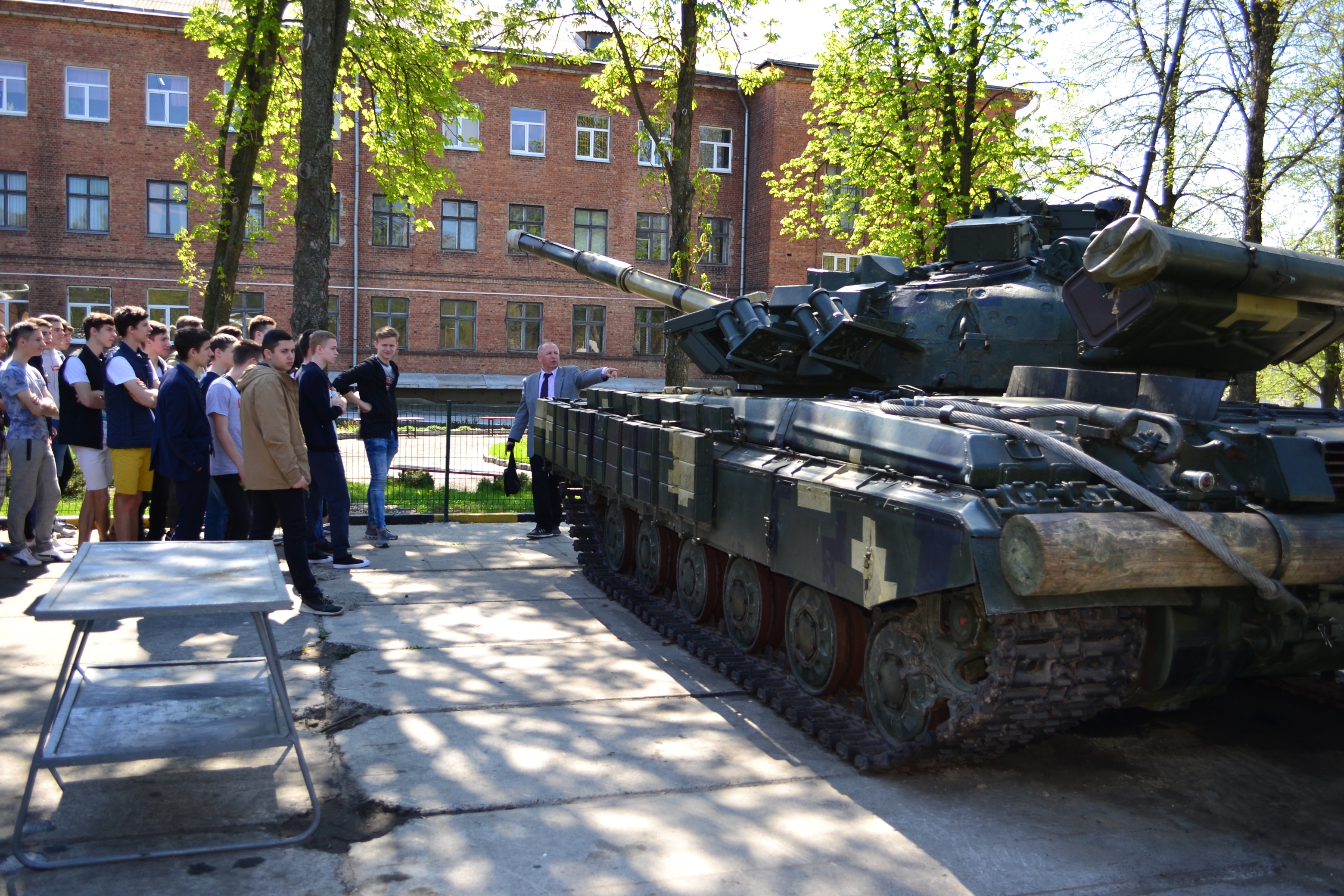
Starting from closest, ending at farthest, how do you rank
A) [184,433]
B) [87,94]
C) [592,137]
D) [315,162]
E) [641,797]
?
1. [641,797]
2. [184,433]
3. [315,162]
4. [87,94]
5. [592,137]

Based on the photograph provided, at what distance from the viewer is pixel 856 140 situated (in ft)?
63.8

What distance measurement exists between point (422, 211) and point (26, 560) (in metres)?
27.1

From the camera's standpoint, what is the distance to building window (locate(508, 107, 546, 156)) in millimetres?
35281

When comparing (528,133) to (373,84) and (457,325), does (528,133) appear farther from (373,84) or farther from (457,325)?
(373,84)

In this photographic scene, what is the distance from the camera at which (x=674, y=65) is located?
16.3 metres

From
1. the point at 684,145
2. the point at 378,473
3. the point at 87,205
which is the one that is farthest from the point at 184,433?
the point at 87,205

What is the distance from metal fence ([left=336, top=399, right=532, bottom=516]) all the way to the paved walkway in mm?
6078

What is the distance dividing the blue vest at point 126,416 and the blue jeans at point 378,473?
2331 mm

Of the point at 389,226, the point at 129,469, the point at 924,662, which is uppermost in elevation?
the point at 389,226

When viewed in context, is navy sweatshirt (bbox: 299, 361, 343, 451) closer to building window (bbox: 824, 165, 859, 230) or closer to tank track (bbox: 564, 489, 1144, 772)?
tank track (bbox: 564, 489, 1144, 772)

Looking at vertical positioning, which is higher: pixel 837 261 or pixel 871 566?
pixel 837 261

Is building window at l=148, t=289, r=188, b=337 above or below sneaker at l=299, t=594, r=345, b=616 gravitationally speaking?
above

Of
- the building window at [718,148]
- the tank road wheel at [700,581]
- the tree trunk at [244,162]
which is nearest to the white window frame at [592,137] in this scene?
the building window at [718,148]

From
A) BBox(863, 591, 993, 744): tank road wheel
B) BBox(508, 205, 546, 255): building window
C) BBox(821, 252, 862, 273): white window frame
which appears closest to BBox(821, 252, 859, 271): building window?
BBox(821, 252, 862, 273): white window frame
